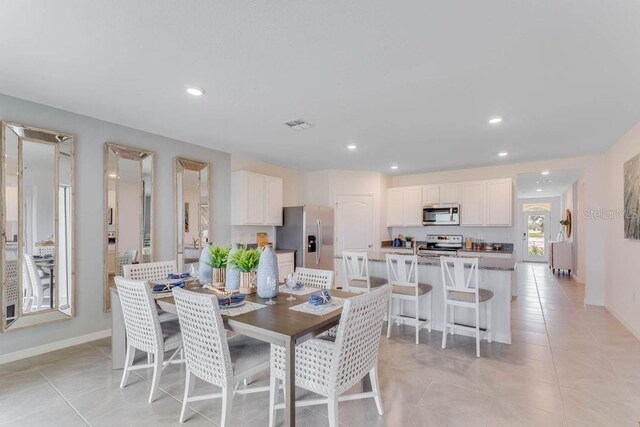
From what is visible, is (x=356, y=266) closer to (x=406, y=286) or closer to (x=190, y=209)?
(x=406, y=286)

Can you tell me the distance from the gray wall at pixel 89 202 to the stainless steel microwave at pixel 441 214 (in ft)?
15.4

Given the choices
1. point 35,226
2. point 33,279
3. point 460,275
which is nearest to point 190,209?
point 35,226

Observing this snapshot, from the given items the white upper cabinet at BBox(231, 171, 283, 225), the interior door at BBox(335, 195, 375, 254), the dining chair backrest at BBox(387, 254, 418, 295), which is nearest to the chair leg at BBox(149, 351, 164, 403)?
the dining chair backrest at BBox(387, 254, 418, 295)

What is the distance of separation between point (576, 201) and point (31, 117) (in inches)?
388

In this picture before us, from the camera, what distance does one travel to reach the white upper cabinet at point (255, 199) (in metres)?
5.08

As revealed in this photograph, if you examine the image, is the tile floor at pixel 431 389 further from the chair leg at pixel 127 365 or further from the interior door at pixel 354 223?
the interior door at pixel 354 223

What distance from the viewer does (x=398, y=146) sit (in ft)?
15.3

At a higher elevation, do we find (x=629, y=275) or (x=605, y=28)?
(x=605, y=28)

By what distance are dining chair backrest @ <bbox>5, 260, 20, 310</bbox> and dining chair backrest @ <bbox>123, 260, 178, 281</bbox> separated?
104 cm

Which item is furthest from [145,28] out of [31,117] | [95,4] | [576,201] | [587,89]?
[576,201]

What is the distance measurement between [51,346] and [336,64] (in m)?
3.88

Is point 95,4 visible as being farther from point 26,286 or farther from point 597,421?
point 597,421

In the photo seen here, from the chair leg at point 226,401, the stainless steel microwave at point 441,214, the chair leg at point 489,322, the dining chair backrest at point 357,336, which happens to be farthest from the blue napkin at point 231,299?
the stainless steel microwave at point 441,214

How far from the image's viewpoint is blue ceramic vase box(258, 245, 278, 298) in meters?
2.40
